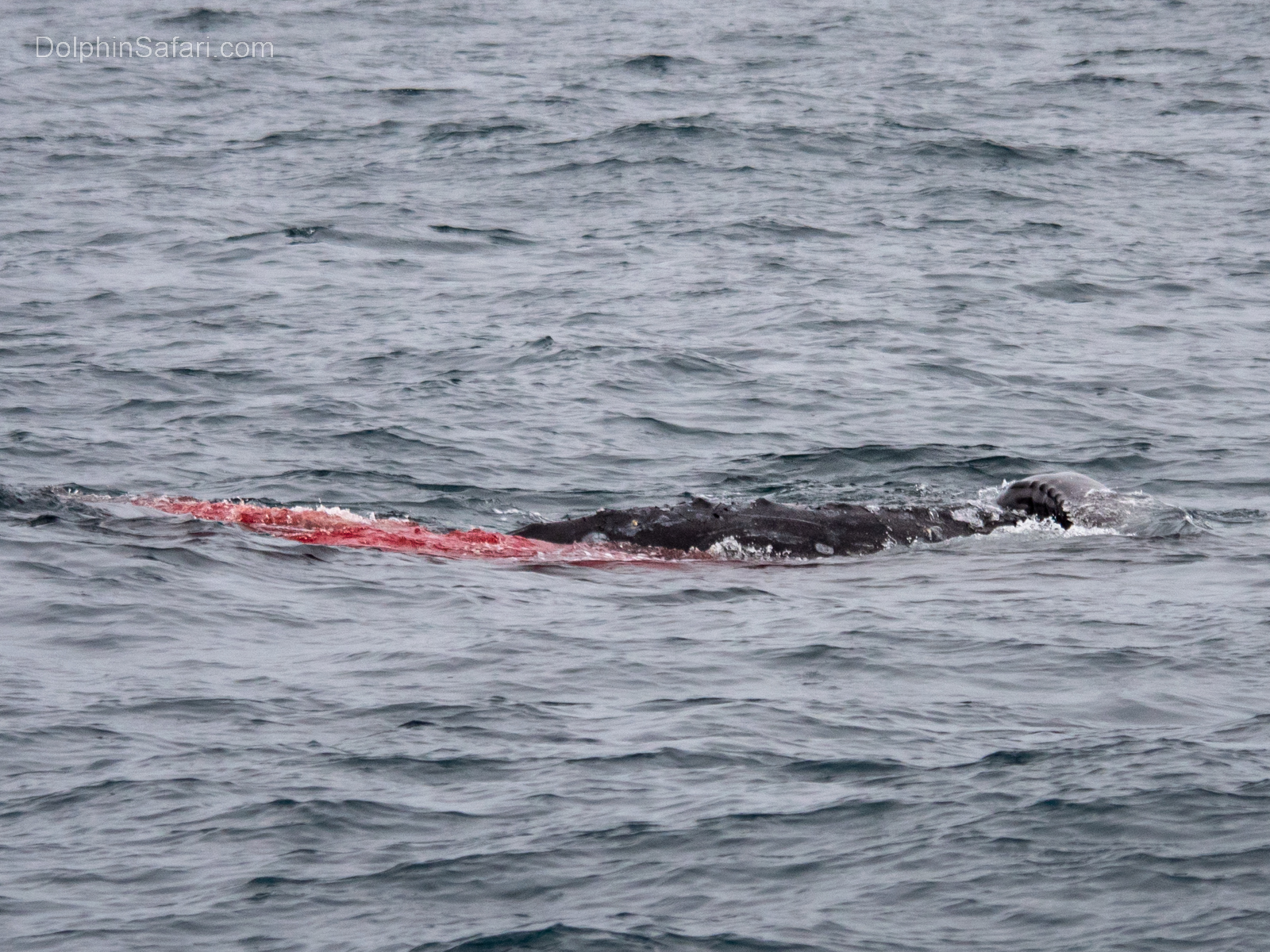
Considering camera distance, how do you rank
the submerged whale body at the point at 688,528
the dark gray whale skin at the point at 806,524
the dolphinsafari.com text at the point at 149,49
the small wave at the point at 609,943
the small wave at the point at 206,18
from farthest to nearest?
the small wave at the point at 206,18
the dolphinsafari.com text at the point at 149,49
the dark gray whale skin at the point at 806,524
the submerged whale body at the point at 688,528
the small wave at the point at 609,943

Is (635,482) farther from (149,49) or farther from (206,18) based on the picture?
(206,18)

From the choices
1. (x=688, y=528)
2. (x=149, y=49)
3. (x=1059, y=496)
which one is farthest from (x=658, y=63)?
(x=688, y=528)

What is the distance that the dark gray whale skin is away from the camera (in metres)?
11.9

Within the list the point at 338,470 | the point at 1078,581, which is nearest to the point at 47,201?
the point at 338,470

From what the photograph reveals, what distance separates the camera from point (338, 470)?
14438mm

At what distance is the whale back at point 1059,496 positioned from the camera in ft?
40.2

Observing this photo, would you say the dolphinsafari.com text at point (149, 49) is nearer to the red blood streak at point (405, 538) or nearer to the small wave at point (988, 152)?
the small wave at point (988, 152)

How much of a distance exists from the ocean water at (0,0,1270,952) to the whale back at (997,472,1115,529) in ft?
1.08

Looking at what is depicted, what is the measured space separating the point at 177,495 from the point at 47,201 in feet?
44.6

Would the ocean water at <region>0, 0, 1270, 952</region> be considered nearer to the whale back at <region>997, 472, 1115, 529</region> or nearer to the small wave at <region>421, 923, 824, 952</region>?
the small wave at <region>421, 923, 824, 952</region>

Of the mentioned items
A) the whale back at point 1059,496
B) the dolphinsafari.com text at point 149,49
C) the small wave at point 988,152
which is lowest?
the whale back at point 1059,496

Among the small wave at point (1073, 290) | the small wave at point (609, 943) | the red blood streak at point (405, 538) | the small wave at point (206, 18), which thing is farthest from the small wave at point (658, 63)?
the small wave at point (609, 943)

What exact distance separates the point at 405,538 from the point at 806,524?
2.92 meters

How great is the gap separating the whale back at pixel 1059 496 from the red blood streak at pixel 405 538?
2.64m
